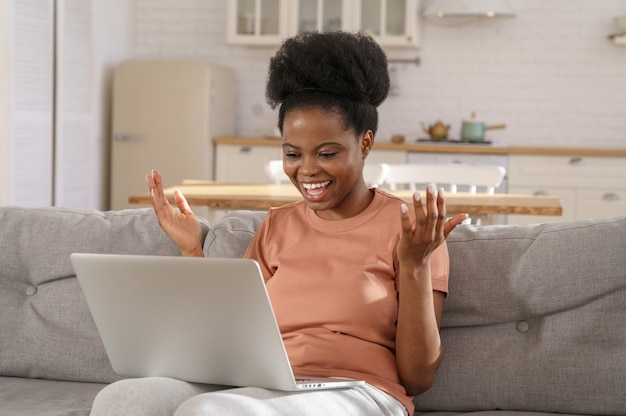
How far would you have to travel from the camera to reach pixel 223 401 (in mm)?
1574

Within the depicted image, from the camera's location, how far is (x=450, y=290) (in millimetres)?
2143

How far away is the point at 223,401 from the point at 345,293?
1.36ft

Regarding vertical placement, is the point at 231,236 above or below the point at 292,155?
below

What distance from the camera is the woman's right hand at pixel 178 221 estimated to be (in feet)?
6.91

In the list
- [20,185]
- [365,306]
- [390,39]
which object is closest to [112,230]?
[365,306]

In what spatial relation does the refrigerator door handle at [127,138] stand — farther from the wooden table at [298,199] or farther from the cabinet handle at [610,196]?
the cabinet handle at [610,196]

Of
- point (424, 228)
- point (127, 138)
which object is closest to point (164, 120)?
point (127, 138)

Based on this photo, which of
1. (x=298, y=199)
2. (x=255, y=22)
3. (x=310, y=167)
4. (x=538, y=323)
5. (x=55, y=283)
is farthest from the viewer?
(x=255, y=22)

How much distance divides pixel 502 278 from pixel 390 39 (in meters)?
4.33

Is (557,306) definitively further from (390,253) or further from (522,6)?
(522,6)

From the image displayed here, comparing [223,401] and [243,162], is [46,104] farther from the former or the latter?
[223,401]

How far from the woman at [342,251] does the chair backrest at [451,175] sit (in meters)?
2.16

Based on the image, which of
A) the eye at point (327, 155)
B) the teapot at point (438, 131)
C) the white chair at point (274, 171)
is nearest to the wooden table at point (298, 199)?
the white chair at point (274, 171)

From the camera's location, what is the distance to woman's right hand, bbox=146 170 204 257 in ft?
6.91
